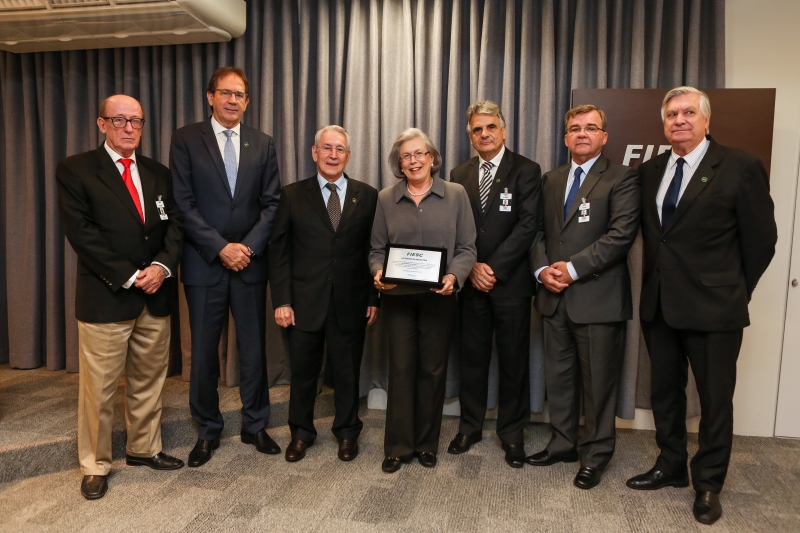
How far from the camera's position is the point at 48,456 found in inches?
114

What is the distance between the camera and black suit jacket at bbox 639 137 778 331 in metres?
2.42

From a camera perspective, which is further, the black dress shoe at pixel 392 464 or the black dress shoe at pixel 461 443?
the black dress shoe at pixel 461 443

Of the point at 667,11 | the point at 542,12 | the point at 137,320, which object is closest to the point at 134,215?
the point at 137,320

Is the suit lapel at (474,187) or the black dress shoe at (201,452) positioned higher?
the suit lapel at (474,187)

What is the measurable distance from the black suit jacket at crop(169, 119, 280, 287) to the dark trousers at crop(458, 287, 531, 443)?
→ 46.0 inches

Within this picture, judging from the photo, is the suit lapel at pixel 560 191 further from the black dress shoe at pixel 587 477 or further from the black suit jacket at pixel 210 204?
the black suit jacket at pixel 210 204

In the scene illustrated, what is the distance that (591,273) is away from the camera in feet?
9.07

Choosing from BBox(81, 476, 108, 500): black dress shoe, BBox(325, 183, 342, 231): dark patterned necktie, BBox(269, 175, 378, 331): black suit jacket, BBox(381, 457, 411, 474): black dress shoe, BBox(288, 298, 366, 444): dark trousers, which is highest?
BBox(325, 183, 342, 231): dark patterned necktie

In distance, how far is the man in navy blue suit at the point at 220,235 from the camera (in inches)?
117

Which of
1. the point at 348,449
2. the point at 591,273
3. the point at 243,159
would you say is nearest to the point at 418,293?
the point at 591,273

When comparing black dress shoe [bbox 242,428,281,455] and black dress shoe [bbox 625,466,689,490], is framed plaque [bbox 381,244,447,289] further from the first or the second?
black dress shoe [bbox 625,466,689,490]

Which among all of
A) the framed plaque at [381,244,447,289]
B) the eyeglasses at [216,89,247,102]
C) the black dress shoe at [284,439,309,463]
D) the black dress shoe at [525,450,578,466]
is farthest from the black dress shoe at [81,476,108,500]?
the black dress shoe at [525,450,578,466]

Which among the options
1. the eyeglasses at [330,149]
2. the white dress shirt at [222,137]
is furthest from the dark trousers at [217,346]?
the eyeglasses at [330,149]

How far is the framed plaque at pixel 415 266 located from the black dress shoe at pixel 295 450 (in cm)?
106
